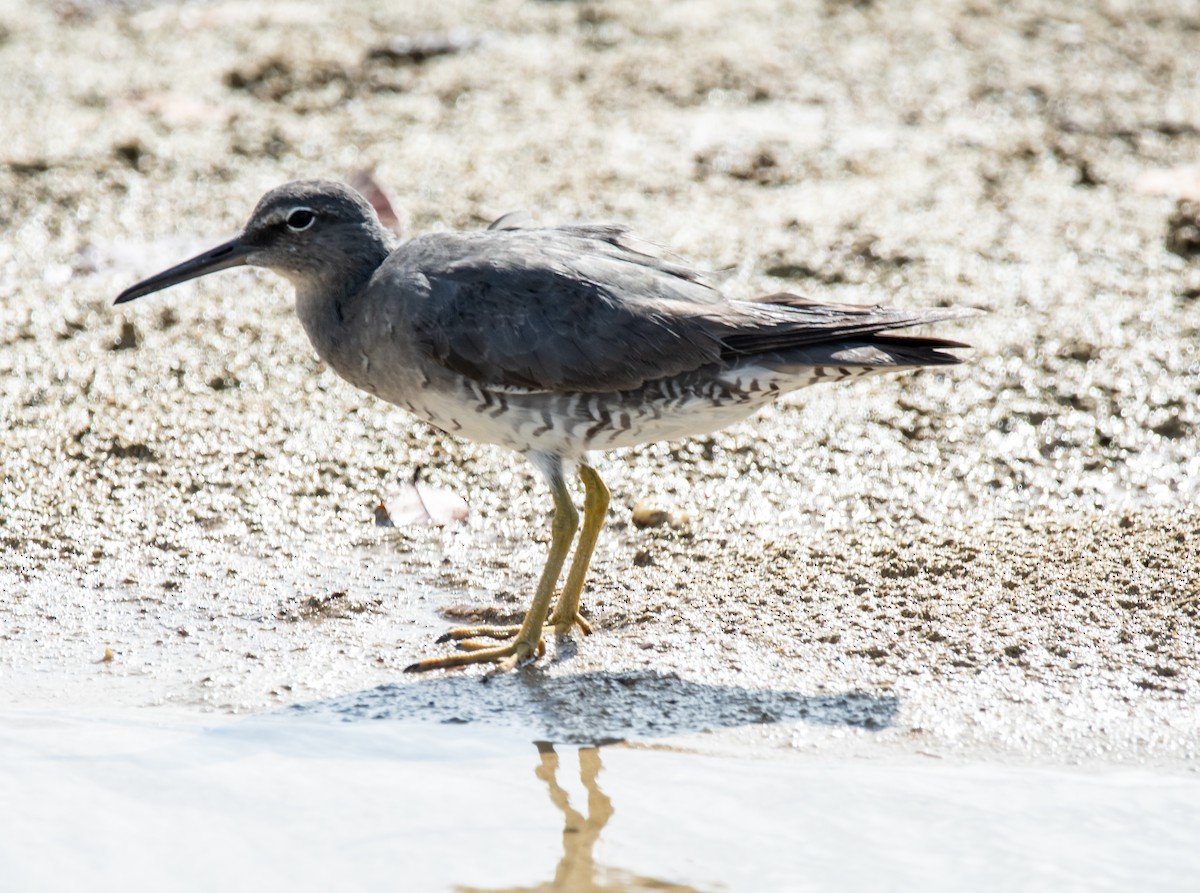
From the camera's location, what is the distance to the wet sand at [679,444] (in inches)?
168

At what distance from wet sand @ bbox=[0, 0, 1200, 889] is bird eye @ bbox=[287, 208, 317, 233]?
40.2 inches

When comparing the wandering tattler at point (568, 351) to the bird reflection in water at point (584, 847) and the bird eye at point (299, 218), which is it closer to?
the bird eye at point (299, 218)

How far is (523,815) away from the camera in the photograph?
379cm

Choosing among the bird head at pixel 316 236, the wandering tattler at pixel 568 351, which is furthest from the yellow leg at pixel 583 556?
the bird head at pixel 316 236

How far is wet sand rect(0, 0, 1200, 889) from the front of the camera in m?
4.27

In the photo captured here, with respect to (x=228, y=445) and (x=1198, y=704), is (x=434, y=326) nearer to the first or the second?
(x=228, y=445)

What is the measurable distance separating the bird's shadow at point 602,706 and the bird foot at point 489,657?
0.05 meters

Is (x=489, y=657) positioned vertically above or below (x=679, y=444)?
below

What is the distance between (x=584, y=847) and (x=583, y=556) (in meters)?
A: 1.26

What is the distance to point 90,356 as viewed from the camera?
604 cm

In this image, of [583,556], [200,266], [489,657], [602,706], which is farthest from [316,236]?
[602,706]

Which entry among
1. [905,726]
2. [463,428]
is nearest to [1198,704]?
[905,726]

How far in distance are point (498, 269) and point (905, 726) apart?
72.8 inches

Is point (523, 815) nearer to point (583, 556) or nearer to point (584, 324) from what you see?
point (583, 556)
